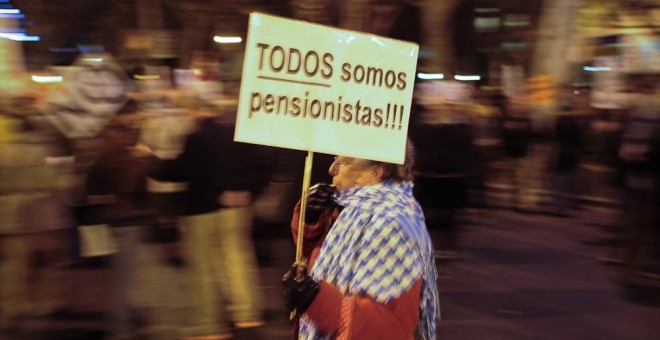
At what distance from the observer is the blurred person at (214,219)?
5758 millimetres

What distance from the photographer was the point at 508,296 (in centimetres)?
736

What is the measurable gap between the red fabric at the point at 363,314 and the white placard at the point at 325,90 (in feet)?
1.68

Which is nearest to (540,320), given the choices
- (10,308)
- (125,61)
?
(10,308)

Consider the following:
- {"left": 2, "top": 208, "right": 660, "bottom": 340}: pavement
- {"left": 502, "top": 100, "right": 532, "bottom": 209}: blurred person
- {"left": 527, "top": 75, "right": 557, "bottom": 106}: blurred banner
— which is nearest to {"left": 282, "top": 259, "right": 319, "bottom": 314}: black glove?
{"left": 2, "top": 208, "right": 660, "bottom": 340}: pavement

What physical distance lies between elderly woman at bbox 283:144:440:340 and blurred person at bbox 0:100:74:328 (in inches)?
137

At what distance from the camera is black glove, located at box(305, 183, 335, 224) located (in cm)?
299

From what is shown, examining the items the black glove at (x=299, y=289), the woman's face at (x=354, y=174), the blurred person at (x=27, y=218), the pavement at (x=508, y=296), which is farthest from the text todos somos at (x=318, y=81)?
the pavement at (x=508, y=296)

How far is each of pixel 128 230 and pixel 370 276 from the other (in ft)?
11.3

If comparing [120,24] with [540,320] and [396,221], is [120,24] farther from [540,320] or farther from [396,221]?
[396,221]

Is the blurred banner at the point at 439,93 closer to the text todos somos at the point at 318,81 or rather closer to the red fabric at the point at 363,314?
the text todos somos at the point at 318,81

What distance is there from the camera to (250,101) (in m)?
2.81

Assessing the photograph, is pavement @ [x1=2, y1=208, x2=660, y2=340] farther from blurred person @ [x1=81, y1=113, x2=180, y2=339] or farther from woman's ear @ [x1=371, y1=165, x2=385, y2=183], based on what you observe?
woman's ear @ [x1=371, y1=165, x2=385, y2=183]

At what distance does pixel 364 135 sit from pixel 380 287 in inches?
23.6

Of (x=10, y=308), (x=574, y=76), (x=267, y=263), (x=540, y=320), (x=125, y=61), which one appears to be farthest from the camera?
(x=574, y=76)
